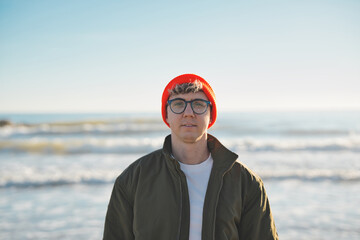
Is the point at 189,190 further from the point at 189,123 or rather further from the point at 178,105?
the point at 178,105

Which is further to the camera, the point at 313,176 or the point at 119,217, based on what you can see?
the point at 313,176

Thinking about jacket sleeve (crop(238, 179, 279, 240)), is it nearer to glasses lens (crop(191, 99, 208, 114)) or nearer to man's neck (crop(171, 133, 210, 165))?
man's neck (crop(171, 133, 210, 165))

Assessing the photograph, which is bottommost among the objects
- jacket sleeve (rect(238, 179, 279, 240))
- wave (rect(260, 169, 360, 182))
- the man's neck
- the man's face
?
wave (rect(260, 169, 360, 182))

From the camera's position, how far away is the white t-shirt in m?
1.92

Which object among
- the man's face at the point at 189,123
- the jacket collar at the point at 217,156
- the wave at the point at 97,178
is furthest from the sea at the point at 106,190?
the man's face at the point at 189,123

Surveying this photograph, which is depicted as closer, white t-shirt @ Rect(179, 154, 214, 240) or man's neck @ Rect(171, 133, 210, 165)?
white t-shirt @ Rect(179, 154, 214, 240)

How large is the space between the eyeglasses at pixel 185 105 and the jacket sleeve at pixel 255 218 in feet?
1.93

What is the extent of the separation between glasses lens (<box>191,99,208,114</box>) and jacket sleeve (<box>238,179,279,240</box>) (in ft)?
1.89

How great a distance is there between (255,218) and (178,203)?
0.51m

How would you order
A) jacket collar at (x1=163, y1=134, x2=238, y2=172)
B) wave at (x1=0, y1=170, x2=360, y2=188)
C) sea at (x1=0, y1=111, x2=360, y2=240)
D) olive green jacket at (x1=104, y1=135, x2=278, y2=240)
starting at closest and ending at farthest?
olive green jacket at (x1=104, y1=135, x2=278, y2=240) < jacket collar at (x1=163, y1=134, x2=238, y2=172) < sea at (x1=0, y1=111, x2=360, y2=240) < wave at (x1=0, y1=170, x2=360, y2=188)

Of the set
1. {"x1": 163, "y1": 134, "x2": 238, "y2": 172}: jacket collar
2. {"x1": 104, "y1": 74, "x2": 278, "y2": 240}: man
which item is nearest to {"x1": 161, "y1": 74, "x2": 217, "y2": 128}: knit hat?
{"x1": 104, "y1": 74, "x2": 278, "y2": 240}: man

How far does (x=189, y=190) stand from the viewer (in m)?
2.00

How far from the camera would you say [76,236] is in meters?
5.20

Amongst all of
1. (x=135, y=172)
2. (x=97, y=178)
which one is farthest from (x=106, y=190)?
(x=135, y=172)
